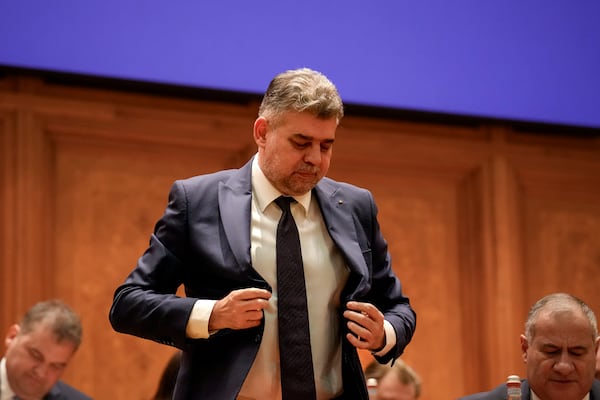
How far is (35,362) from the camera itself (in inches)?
157

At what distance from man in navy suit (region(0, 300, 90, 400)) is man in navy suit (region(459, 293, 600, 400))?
5.27 feet

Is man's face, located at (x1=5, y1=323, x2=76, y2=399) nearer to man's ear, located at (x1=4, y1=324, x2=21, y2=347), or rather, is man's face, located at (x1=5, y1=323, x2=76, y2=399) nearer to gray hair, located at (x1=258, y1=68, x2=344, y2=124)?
man's ear, located at (x1=4, y1=324, x2=21, y2=347)

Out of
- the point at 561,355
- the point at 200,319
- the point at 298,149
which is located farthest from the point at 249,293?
the point at 561,355

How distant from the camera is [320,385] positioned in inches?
90.9

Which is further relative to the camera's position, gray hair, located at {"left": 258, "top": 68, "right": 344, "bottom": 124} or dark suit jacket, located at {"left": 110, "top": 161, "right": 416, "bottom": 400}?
gray hair, located at {"left": 258, "top": 68, "right": 344, "bottom": 124}

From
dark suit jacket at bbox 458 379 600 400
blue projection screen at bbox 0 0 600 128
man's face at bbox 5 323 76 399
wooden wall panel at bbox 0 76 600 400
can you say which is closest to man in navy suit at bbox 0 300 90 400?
man's face at bbox 5 323 76 399

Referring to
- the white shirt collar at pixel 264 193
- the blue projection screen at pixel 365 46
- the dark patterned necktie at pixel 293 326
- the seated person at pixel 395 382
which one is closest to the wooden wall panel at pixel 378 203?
the blue projection screen at pixel 365 46

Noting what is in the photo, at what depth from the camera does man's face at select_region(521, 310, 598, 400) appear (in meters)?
3.15

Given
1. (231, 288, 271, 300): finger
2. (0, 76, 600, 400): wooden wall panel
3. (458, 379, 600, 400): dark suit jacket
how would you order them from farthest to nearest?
1. (0, 76, 600, 400): wooden wall panel
2. (458, 379, 600, 400): dark suit jacket
3. (231, 288, 271, 300): finger

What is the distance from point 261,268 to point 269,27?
2549 mm

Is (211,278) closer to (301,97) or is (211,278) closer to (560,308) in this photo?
(301,97)

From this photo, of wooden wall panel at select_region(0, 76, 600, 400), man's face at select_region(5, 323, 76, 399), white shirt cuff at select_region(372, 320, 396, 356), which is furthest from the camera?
wooden wall panel at select_region(0, 76, 600, 400)

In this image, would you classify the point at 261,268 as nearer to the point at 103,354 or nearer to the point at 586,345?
the point at 586,345

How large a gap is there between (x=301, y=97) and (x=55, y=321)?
199cm
